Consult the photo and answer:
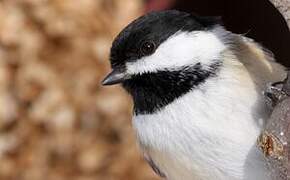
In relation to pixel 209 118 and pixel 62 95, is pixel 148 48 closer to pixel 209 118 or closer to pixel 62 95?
pixel 209 118

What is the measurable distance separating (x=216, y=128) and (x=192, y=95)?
83 mm

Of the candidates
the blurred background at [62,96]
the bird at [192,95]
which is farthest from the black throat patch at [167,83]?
the blurred background at [62,96]

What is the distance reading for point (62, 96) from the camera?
9.91 ft

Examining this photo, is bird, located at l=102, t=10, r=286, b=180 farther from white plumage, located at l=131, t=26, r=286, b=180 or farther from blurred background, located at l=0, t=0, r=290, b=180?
blurred background, located at l=0, t=0, r=290, b=180

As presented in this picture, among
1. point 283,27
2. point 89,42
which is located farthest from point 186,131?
point 283,27

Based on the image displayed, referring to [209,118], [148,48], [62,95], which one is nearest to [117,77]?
[148,48]

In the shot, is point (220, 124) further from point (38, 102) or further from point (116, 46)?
point (38, 102)

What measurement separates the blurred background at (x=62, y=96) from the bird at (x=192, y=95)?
140cm

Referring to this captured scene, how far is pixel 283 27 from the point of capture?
→ 327cm

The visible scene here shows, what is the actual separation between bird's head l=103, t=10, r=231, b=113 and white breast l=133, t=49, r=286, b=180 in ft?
0.09

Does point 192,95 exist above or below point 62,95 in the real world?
above

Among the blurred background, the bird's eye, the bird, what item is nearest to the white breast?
the bird

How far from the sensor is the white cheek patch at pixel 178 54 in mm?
1548

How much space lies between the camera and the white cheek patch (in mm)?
1548
